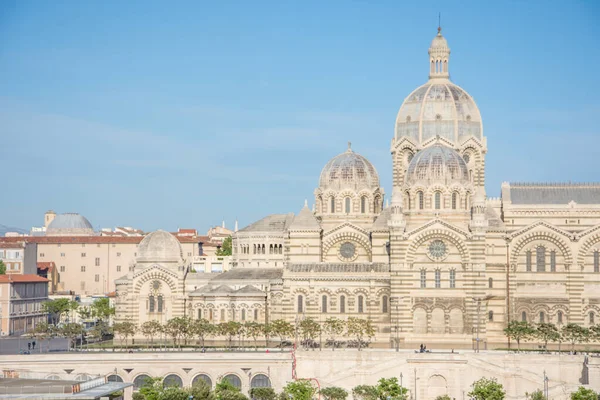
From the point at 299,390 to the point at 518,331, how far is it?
2403 cm

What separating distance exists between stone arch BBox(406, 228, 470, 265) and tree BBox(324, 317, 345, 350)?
8035 mm

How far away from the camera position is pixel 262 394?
102062 millimetres

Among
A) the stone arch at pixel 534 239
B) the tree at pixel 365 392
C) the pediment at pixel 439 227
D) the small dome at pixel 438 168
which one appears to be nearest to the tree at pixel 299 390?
the tree at pixel 365 392

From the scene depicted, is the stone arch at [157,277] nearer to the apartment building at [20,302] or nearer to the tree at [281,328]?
the apartment building at [20,302]

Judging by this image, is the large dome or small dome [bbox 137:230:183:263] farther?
small dome [bbox 137:230:183:263]

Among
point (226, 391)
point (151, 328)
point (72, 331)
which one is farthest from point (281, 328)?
point (226, 391)

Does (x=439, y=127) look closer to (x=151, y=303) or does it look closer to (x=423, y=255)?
(x=423, y=255)

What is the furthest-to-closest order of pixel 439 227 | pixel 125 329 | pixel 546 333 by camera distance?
1. pixel 125 329
2. pixel 439 227
3. pixel 546 333

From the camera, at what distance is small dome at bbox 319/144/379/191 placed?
128750mm

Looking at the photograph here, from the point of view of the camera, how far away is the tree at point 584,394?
319 ft

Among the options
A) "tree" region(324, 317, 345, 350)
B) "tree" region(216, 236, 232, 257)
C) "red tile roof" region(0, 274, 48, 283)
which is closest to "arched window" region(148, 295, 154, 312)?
"red tile roof" region(0, 274, 48, 283)

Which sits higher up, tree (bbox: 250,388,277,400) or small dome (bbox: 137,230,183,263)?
small dome (bbox: 137,230,183,263)

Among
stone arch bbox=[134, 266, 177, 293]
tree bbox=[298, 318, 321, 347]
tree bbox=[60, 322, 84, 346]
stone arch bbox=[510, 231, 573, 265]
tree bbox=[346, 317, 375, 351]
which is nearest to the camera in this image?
tree bbox=[298, 318, 321, 347]

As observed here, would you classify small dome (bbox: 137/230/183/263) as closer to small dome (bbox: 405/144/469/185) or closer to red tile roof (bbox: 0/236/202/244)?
small dome (bbox: 405/144/469/185)
